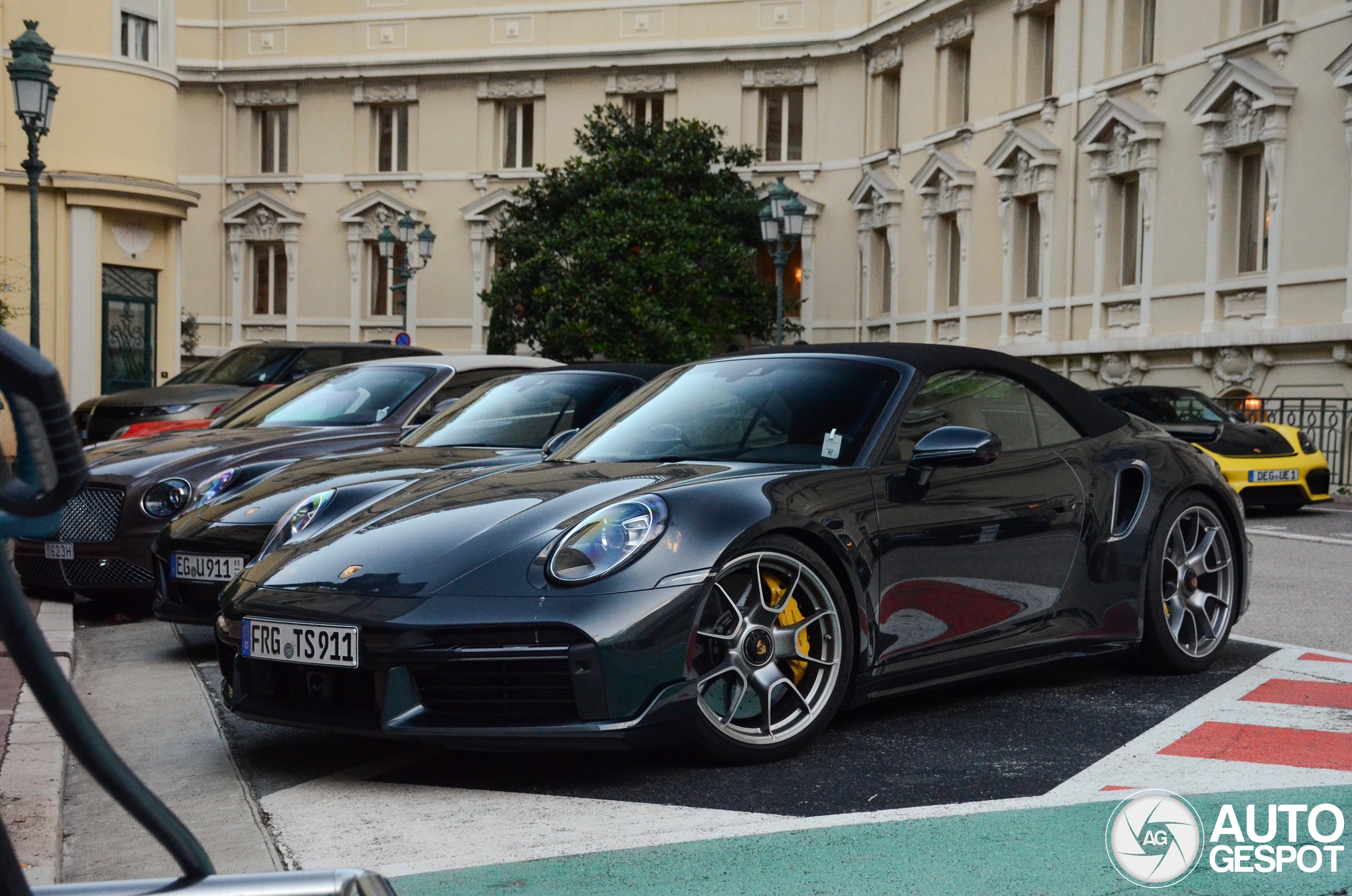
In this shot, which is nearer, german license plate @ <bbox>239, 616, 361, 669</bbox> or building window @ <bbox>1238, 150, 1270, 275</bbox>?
german license plate @ <bbox>239, 616, 361, 669</bbox>

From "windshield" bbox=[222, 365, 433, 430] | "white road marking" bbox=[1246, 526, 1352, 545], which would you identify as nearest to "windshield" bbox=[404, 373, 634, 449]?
"windshield" bbox=[222, 365, 433, 430]

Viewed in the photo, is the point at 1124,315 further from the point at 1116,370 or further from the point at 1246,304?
the point at 1246,304

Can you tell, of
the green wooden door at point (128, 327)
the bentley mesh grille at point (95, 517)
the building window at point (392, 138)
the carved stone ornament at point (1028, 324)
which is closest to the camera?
the bentley mesh grille at point (95, 517)

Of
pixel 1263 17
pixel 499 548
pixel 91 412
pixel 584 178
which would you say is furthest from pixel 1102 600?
pixel 584 178

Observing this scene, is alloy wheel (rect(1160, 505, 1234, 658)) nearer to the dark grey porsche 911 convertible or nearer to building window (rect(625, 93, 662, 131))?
the dark grey porsche 911 convertible

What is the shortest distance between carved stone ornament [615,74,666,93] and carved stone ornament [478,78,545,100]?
2111mm

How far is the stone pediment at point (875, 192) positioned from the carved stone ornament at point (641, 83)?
5.84 meters

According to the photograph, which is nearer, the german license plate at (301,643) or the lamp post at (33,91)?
the german license plate at (301,643)

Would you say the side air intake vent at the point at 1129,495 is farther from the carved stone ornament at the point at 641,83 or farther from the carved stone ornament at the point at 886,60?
the carved stone ornament at the point at 641,83

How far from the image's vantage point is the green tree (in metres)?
35.6

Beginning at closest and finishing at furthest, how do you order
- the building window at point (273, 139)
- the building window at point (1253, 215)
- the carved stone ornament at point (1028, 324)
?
the building window at point (1253, 215)
the carved stone ornament at point (1028, 324)
the building window at point (273, 139)

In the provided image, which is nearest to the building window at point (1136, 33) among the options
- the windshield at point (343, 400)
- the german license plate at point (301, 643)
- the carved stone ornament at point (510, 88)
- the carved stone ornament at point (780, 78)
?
the carved stone ornament at point (780, 78)

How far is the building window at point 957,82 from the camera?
113 feet

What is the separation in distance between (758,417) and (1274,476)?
12347 mm
